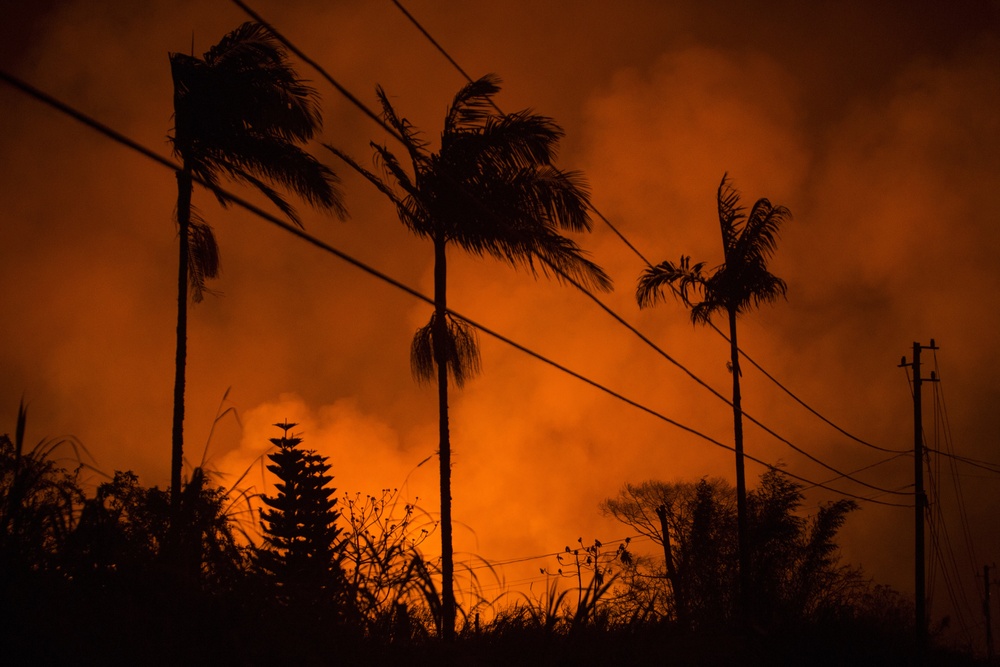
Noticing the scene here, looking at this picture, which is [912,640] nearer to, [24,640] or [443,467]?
[443,467]

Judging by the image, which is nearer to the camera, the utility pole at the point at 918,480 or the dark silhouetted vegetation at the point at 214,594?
the dark silhouetted vegetation at the point at 214,594

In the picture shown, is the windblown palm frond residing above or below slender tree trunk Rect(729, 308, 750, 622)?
above

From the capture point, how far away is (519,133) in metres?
14.7

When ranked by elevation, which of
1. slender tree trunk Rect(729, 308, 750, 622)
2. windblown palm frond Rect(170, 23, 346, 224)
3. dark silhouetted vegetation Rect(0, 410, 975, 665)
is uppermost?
windblown palm frond Rect(170, 23, 346, 224)

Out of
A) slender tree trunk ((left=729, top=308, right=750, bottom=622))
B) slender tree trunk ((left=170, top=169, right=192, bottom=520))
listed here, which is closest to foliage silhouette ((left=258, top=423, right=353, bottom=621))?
slender tree trunk ((left=170, top=169, right=192, bottom=520))

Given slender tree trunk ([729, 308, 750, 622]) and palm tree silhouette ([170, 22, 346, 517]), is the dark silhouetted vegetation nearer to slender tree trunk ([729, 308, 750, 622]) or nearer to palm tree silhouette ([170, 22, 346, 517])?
palm tree silhouette ([170, 22, 346, 517])

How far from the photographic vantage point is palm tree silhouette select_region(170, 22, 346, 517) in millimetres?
13641

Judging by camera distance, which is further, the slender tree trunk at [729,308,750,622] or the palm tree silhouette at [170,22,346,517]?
the slender tree trunk at [729,308,750,622]

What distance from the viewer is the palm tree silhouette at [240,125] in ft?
44.8

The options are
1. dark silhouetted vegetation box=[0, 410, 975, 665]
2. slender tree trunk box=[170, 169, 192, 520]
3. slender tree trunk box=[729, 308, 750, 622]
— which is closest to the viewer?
dark silhouetted vegetation box=[0, 410, 975, 665]

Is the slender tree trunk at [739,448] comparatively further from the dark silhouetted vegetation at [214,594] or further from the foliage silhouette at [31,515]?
the foliage silhouette at [31,515]

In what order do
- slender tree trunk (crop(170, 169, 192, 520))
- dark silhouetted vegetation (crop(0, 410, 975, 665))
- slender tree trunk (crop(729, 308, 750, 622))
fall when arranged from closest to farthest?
dark silhouetted vegetation (crop(0, 410, 975, 665)), slender tree trunk (crop(170, 169, 192, 520)), slender tree trunk (crop(729, 308, 750, 622))

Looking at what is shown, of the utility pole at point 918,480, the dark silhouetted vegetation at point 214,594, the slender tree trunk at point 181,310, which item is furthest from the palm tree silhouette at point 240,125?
the utility pole at point 918,480

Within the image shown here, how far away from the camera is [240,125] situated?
1382cm
